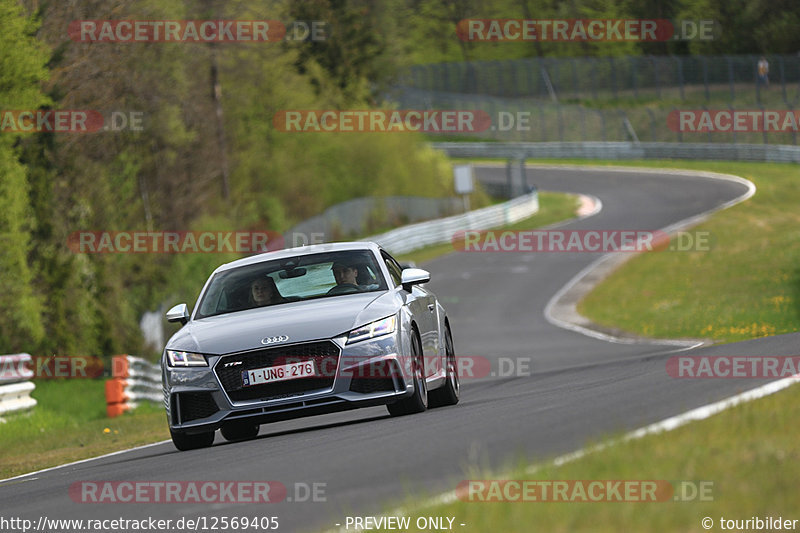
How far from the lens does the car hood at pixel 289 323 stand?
34.1 ft

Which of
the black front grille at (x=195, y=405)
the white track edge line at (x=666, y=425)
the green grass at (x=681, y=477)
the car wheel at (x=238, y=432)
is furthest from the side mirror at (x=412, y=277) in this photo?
the green grass at (x=681, y=477)

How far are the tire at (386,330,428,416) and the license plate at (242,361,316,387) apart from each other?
874 mm

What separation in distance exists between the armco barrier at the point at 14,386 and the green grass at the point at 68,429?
0.17 m

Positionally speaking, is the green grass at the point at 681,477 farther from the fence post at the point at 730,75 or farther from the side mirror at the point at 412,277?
the fence post at the point at 730,75

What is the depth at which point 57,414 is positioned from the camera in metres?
22.4

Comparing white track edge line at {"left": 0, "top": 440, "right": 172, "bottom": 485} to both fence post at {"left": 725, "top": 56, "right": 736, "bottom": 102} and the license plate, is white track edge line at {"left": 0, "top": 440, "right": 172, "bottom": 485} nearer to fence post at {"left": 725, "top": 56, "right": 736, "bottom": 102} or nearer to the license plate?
the license plate

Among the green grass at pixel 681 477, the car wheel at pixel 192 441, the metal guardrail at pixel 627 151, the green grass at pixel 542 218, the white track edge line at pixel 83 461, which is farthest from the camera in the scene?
the metal guardrail at pixel 627 151

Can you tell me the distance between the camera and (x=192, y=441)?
11.2 m

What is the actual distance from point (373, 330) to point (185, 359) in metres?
1.48

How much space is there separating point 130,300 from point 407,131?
3243 cm

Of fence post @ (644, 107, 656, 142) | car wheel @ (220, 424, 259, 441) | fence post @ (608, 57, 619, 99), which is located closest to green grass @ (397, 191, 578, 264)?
fence post @ (644, 107, 656, 142)

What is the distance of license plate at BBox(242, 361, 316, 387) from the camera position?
34.1 feet

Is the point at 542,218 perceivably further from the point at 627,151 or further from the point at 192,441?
the point at 192,441

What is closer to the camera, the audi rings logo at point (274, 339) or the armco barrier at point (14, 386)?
the audi rings logo at point (274, 339)
